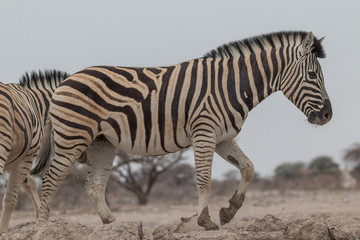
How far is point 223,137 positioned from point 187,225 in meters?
→ 1.23

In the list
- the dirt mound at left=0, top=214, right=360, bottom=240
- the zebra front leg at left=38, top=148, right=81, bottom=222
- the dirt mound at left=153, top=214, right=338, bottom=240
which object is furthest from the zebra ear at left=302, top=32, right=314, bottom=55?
the zebra front leg at left=38, top=148, right=81, bottom=222

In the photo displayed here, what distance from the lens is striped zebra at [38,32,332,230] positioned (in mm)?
6738

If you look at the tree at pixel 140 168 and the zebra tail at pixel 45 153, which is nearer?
the zebra tail at pixel 45 153

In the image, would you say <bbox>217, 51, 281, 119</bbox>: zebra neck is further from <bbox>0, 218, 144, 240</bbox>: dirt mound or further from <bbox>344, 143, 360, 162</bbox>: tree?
<bbox>344, 143, 360, 162</bbox>: tree

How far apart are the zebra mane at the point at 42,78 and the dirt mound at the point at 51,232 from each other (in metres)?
3.49

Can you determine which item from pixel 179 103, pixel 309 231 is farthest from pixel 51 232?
pixel 309 231

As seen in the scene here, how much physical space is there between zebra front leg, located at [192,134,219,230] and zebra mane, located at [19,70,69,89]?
3.69 meters

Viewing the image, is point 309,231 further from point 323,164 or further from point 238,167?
point 323,164

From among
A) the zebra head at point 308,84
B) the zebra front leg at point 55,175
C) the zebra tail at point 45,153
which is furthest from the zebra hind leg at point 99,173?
the zebra head at point 308,84

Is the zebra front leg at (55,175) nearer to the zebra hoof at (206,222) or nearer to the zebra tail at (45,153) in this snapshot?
the zebra tail at (45,153)

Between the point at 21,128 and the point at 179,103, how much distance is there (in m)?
2.01

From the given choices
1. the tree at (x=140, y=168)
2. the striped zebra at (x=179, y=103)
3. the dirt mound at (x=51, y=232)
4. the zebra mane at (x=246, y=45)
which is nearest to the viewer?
the dirt mound at (x=51, y=232)

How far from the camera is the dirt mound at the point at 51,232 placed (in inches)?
237

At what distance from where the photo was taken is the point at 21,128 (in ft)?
22.5
